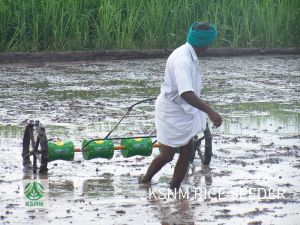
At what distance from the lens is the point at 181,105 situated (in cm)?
862

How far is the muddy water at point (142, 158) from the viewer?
7930 millimetres

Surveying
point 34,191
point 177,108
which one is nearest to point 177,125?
point 177,108

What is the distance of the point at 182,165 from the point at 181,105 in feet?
1.69

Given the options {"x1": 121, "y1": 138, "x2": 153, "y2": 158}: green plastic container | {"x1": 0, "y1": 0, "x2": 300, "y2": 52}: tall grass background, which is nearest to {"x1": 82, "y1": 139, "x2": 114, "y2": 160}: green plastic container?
{"x1": 121, "y1": 138, "x2": 153, "y2": 158}: green plastic container

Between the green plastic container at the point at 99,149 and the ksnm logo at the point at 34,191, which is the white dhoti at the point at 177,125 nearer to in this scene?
the green plastic container at the point at 99,149

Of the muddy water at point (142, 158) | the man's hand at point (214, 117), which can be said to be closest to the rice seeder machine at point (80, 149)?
the muddy water at point (142, 158)

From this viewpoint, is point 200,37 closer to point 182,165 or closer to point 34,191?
point 182,165

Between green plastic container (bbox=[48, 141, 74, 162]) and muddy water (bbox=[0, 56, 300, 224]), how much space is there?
179mm

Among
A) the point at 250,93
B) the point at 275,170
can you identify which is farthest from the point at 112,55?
the point at 275,170

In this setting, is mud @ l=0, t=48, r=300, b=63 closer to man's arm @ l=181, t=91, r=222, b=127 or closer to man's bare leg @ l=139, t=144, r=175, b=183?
man's bare leg @ l=139, t=144, r=175, b=183

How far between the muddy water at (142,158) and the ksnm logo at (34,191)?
2.6 inches

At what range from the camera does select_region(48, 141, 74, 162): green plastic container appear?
30.3ft

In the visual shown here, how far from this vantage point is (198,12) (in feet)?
66.9

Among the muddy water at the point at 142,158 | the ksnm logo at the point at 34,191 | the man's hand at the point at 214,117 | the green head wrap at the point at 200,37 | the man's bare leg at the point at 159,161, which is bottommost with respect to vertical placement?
the muddy water at the point at 142,158
